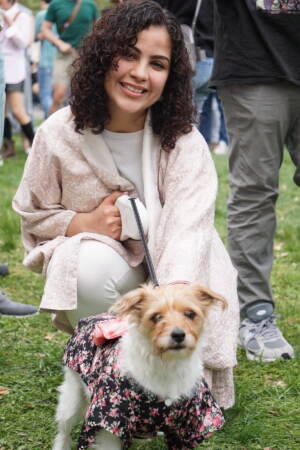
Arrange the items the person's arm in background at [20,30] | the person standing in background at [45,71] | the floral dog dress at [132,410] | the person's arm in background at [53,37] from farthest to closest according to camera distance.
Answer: the person standing in background at [45,71] < the person's arm in background at [53,37] < the person's arm in background at [20,30] < the floral dog dress at [132,410]

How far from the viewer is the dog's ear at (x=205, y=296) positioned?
2.16m

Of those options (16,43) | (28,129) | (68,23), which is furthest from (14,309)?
(68,23)

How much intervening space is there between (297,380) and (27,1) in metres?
26.9

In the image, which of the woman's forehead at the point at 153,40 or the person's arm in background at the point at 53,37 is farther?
the person's arm in background at the point at 53,37

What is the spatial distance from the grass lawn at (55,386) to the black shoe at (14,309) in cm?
4

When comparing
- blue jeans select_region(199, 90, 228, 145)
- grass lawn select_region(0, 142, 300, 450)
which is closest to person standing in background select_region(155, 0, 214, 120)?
blue jeans select_region(199, 90, 228, 145)

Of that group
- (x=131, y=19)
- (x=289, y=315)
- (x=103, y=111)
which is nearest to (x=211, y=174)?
(x=103, y=111)

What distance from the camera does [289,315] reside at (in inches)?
162

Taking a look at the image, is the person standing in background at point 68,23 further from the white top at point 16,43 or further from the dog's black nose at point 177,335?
the dog's black nose at point 177,335

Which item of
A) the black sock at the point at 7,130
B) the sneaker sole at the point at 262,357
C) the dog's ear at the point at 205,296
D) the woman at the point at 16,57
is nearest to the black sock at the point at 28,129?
the woman at the point at 16,57

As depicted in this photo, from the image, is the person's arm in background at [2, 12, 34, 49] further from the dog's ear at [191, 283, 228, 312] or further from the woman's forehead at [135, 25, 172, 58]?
the dog's ear at [191, 283, 228, 312]

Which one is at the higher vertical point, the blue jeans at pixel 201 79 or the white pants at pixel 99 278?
the white pants at pixel 99 278

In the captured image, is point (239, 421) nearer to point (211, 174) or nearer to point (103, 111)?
point (211, 174)

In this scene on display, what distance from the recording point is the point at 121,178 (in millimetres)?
2914
